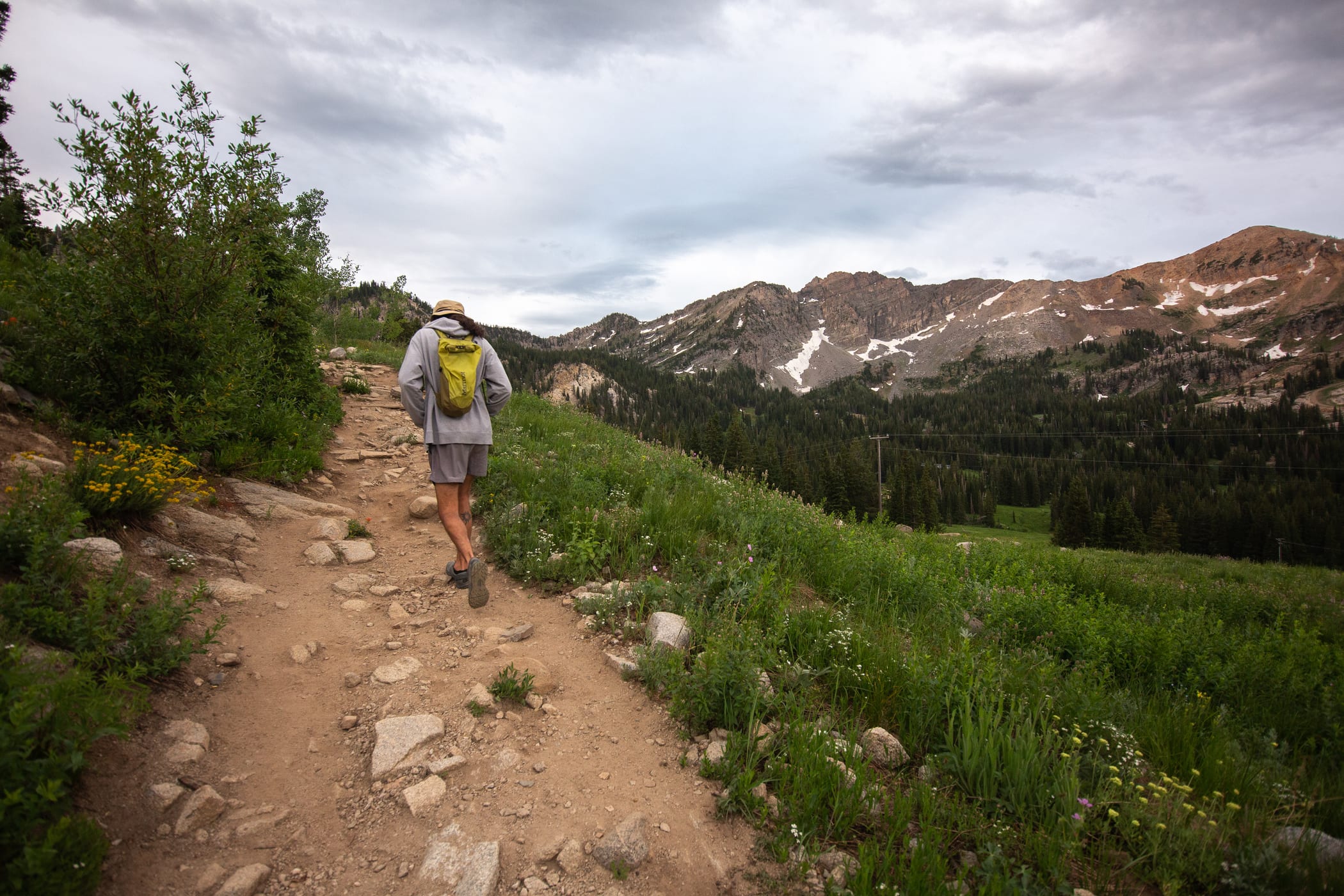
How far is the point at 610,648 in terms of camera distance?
4.89m

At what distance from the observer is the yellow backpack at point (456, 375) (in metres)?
5.77

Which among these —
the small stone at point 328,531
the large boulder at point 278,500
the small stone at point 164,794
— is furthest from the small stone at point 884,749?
the large boulder at point 278,500

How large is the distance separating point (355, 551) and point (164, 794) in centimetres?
384

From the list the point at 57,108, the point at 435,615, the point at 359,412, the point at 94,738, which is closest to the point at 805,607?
the point at 435,615

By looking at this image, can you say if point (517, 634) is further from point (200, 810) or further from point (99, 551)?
point (99, 551)

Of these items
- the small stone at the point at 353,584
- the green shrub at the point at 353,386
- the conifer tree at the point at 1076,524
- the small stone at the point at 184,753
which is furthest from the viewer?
the conifer tree at the point at 1076,524

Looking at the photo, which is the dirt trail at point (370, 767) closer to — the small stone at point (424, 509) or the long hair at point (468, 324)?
the small stone at point (424, 509)

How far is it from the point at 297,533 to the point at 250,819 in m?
4.45

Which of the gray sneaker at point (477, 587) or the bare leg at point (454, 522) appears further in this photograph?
the bare leg at point (454, 522)

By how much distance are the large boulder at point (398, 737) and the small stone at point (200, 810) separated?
0.75 meters

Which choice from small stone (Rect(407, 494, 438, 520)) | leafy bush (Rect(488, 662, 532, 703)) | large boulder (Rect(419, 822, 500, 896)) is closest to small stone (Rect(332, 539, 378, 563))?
small stone (Rect(407, 494, 438, 520))

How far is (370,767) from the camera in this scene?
3426 mm

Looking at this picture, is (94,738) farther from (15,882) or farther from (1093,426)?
(1093,426)

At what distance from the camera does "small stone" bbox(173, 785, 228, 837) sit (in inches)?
107
